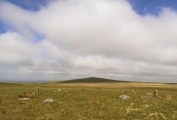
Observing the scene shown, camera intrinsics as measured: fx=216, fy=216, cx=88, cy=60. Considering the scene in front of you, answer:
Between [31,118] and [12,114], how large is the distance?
3.55m

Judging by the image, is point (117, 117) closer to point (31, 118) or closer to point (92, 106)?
point (92, 106)

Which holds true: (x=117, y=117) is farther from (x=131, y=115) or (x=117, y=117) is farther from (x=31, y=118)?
(x=31, y=118)

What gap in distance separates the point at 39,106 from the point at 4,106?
5.50 meters

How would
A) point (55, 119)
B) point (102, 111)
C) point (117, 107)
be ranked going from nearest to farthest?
point (55, 119)
point (102, 111)
point (117, 107)

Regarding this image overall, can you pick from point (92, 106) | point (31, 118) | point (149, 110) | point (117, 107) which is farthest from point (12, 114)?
point (149, 110)

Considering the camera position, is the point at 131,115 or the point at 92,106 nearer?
the point at 131,115

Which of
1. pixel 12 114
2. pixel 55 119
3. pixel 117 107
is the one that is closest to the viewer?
pixel 55 119

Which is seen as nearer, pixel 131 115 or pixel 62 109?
pixel 131 115

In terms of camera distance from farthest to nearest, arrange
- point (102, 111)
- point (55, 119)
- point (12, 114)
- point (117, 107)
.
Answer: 1. point (117, 107)
2. point (102, 111)
3. point (12, 114)
4. point (55, 119)

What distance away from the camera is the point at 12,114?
2906cm

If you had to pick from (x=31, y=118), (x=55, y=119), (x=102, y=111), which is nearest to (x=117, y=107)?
(x=102, y=111)

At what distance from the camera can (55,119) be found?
2691 centimetres

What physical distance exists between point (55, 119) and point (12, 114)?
21.2 ft

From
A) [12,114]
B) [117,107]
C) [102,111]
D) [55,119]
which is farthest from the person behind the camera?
[117,107]
